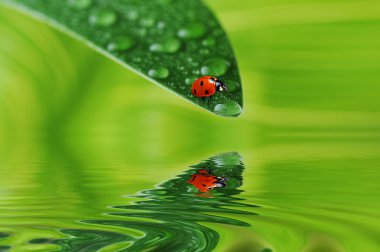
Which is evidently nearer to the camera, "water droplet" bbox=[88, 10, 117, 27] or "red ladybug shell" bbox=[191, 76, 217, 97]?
"red ladybug shell" bbox=[191, 76, 217, 97]

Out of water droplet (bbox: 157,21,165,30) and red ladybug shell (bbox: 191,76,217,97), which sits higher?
water droplet (bbox: 157,21,165,30)

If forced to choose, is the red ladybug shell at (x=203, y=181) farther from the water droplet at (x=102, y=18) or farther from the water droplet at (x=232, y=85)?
the water droplet at (x=102, y=18)

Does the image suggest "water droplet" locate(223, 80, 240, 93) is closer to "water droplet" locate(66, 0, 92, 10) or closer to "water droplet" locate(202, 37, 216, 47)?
"water droplet" locate(202, 37, 216, 47)

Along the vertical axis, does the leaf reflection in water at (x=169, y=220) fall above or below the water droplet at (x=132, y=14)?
below

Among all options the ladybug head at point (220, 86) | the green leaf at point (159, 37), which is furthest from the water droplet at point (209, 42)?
the ladybug head at point (220, 86)

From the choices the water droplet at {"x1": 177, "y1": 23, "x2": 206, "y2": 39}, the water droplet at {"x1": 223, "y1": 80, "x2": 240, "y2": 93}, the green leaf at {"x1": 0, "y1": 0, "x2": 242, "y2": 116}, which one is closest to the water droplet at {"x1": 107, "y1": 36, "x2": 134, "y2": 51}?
the green leaf at {"x1": 0, "y1": 0, "x2": 242, "y2": 116}

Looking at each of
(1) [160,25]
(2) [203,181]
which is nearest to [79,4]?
(1) [160,25]
